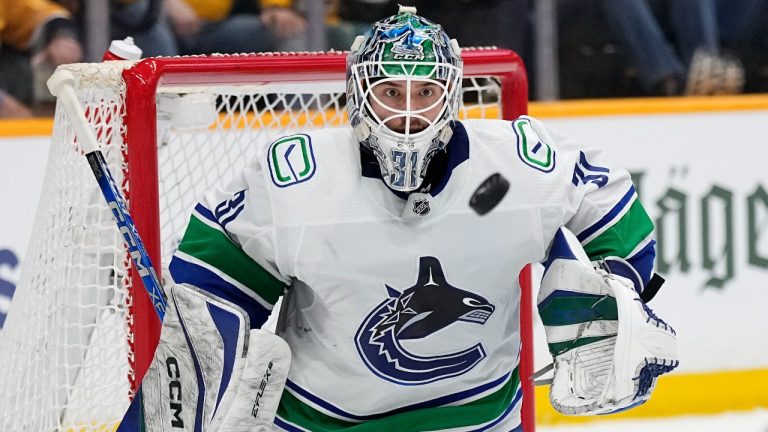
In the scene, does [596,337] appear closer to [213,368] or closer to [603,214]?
[603,214]

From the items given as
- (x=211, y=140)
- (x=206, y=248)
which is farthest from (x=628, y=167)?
(x=206, y=248)

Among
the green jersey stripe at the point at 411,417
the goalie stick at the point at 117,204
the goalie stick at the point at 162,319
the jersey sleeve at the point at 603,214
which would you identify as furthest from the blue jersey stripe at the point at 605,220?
the goalie stick at the point at 117,204

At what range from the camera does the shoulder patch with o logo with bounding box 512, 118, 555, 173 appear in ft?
6.57

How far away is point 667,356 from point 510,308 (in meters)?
0.25

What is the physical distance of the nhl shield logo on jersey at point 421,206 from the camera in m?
1.93

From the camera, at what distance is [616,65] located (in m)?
4.07

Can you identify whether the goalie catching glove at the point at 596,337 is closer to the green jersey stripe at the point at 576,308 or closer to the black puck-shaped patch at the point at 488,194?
the green jersey stripe at the point at 576,308

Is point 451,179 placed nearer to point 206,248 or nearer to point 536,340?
point 206,248

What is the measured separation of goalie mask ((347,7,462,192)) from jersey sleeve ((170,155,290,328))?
0.60 ft

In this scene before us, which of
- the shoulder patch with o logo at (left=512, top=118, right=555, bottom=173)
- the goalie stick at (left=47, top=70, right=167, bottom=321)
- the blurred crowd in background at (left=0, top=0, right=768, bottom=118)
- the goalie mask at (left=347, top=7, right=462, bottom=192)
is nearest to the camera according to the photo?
the goalie mask at (left=347, top=7, right=462, bottom=192)

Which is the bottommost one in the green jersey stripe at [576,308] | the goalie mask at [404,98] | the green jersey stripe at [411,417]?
the green jersey stripe at [411,417]

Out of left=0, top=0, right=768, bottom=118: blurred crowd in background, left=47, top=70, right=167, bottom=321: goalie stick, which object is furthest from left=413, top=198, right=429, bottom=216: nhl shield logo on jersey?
left=0, top=0, right=768, bottom=118: blurred crowd in background

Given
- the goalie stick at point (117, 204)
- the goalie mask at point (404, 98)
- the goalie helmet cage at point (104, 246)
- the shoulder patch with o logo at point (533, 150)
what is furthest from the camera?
the goalie helmet cage at point (104, 246)

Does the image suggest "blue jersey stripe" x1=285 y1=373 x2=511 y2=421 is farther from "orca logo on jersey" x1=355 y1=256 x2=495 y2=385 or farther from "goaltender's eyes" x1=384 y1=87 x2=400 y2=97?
"goaltender's eyes" x1=384 y1=87 x2=400 y2=97
